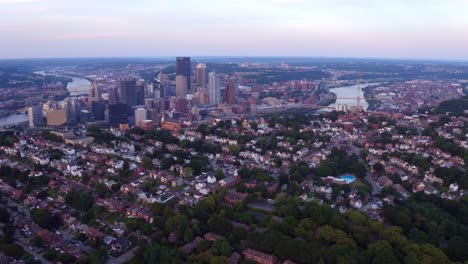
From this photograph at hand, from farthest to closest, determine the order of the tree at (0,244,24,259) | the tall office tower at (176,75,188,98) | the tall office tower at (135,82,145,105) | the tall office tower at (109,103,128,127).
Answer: the tall office tower at (176,75,188,98) → the tall office tower at (135,82,145,105) → the tall office tower at (109,103,128,127) → the tree at (0,244,24,259)

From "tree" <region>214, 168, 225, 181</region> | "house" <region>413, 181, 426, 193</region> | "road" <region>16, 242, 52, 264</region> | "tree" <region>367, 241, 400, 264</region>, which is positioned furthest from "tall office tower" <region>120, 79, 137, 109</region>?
"tree" <region>367, 241, 400, 264</region>

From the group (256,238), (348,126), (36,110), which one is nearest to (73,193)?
(256,238)

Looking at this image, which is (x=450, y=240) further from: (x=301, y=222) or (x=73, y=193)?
(x=73, y=193)

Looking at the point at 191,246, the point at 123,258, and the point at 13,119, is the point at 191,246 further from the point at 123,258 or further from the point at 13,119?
the point at 13,119

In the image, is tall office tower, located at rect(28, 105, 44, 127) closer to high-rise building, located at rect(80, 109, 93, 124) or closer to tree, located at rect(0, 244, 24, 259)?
high-rise building, located at rect(80, 109, 93, 124)

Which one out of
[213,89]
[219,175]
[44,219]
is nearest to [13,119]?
[213,89]

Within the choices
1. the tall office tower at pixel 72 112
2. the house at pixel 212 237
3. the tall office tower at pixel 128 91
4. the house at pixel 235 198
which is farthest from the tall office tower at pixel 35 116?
the house at pixel 212 237

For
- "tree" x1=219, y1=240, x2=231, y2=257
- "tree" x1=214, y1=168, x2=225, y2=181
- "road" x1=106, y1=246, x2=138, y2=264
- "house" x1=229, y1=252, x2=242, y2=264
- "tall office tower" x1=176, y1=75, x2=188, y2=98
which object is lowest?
"road" x1=106, y1=246, x2=138, y2=264
